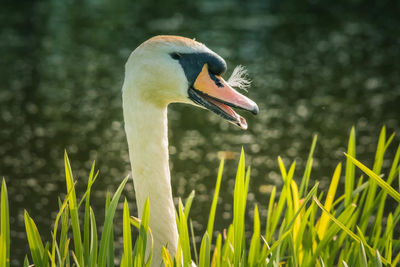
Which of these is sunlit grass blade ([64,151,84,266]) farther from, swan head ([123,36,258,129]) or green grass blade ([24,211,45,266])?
swan head ([123,36,258,129])

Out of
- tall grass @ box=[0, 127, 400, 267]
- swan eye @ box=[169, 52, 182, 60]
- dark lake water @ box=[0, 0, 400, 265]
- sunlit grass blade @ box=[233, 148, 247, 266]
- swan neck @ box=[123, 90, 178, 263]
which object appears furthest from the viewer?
dark lake water @ box=[0, 0, 400, 265]

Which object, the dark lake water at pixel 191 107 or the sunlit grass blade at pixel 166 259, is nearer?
the sunlit grass blade at pixel 166 259

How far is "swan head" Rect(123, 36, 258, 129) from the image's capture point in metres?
2.93

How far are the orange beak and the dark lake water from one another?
12.0 feet

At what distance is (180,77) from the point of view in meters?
3.04

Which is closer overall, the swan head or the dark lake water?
the swan head

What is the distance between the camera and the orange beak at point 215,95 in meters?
3.03

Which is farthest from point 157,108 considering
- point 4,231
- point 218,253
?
point 4,231

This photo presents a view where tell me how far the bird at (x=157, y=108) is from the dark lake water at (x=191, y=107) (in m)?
3.70

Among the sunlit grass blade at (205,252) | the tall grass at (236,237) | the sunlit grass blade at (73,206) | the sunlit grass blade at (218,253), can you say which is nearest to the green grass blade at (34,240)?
the tall grass at (236,237)

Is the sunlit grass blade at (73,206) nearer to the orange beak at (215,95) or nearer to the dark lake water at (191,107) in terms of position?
the orange beak at (215,95)

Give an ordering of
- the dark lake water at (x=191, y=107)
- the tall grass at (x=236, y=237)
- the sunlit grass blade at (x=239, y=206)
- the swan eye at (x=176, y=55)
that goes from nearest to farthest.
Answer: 1. the tall grass at (x=236, y=237)
2. the sunlit grass blade at (x=239, y=206)
3. the swan eye at (x=176, y=55)
4. the dark lake water at (x=191, y=107)

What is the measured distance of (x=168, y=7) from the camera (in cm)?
2338

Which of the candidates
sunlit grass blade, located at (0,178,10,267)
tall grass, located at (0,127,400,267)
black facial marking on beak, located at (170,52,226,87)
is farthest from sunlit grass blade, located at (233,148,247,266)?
sunlit grass blade, located at (0,178,10,267)
